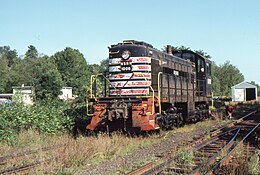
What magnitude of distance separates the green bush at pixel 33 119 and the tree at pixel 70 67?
63.3m

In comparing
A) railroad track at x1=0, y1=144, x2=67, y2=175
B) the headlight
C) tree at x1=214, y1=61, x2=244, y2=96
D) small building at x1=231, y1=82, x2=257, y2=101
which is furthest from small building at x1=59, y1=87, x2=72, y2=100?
tree at x1=214, y1=61, x2=244, y2=96

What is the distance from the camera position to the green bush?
1237 cm

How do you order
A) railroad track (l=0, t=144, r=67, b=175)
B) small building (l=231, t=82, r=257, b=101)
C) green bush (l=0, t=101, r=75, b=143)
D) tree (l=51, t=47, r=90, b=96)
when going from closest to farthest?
1. railroad track (l=0, t=144, r=67, b=175)
2. green bush (l=0, t=101, r=75, b=143)
3. small building (l=231, t=82, r=257, b=101)
4. tree (l=51, t=47, r=90, b=96)

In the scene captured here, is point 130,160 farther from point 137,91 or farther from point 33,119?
point 33,119

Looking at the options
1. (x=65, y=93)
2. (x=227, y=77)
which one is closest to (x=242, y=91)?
(x=65, y=93)

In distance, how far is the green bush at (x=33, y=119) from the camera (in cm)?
1237

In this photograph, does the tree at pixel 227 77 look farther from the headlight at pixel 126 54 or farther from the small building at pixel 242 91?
the headlight at pixel 126 54

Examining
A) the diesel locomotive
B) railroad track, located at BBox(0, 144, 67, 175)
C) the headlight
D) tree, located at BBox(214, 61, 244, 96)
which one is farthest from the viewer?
tree, located at BBox(214, 61, 244, 96)

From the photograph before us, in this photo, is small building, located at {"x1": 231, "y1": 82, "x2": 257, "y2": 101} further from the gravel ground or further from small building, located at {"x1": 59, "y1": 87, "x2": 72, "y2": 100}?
the gravel ground

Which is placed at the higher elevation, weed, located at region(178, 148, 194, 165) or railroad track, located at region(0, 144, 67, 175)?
weed, located at region(178, 148, 194, 165)

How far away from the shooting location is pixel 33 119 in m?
13.3

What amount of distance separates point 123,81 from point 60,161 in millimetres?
5408

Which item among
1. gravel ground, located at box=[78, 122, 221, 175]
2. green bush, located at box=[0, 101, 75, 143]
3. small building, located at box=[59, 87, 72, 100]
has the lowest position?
gravel ground, located at box=[78, 122, 221, 175]

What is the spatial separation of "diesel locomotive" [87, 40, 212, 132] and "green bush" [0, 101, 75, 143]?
1569 mm
